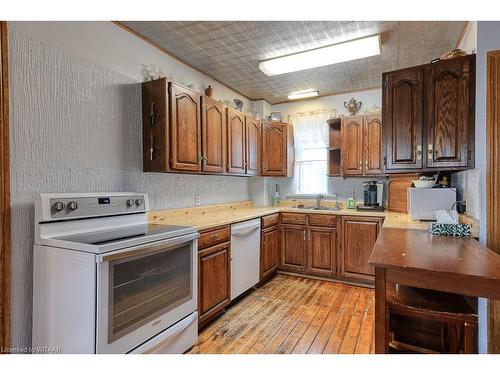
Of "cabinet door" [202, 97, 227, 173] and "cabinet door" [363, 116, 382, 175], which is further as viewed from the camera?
"cabinet door" [363, 116, 382, 175]

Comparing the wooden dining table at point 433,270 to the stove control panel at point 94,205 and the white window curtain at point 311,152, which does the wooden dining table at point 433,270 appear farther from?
the white window curtain at point 311,152

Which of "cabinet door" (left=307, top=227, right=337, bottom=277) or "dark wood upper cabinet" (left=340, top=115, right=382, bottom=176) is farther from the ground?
"dark wood upper cabinet" (left=340, top=115, right=382, bottom=176)

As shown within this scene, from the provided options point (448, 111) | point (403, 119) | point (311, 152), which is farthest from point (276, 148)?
point (448, 111)

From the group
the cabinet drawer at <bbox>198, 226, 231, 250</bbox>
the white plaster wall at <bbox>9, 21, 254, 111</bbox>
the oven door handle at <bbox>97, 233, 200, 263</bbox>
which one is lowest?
the cabinet drawer at <bbox>198, 226, 231, 250</bbox>

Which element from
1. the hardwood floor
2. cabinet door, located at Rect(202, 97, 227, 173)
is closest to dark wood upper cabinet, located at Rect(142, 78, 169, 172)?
cabinet door, located at Rect(202, 97, 227, 173)

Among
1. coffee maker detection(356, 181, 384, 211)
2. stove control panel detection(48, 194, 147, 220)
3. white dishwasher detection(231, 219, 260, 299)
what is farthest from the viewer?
coffee maker detection(356, 181, 384, 211)

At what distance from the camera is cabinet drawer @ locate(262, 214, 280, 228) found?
317 centimetres

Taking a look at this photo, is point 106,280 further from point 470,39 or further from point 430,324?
point 470,39

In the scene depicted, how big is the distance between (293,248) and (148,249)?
7.41 ft

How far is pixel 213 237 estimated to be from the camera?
7.49ft

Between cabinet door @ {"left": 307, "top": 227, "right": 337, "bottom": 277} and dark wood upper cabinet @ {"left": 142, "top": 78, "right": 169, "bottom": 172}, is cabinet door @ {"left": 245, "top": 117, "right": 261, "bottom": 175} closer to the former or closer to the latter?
cabinet door @ {"left": 307, "top": 227, "right": 337, "bottom": 277}

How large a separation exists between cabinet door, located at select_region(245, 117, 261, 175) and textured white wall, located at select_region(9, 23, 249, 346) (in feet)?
4.08

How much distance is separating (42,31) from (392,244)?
8.43 feet
